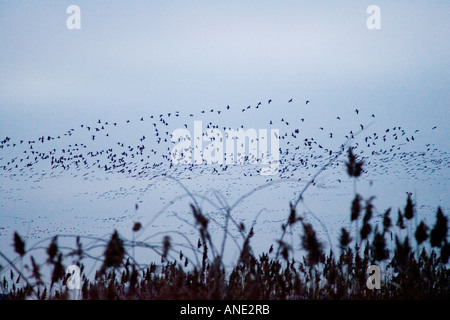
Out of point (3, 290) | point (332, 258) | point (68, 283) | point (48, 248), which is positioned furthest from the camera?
point (332, 258)

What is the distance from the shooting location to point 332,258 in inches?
181

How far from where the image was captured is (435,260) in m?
4.66

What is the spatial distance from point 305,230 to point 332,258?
5.47ft

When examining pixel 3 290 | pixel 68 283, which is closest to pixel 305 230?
pixel 68 283

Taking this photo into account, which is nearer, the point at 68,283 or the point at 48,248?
the point at 48,248

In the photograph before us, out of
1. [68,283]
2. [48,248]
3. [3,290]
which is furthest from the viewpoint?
[3,290]

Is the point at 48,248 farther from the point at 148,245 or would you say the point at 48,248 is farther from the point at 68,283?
the point at 68,283

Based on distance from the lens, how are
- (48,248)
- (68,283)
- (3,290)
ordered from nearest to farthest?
(48,248)
(68,283)
(3,290)

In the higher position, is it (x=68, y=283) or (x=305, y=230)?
(x=305, y=230)
